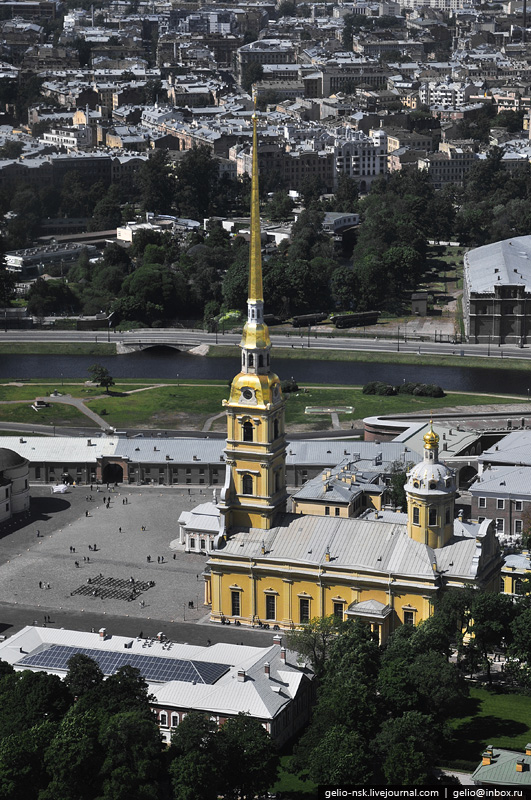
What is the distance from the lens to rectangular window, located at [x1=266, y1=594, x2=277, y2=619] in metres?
93.9

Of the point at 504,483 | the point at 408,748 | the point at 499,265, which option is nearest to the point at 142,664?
the point at 408,748

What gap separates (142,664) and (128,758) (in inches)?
424

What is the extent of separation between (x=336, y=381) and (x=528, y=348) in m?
24.6

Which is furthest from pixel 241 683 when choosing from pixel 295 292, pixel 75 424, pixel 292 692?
pixel 295 292

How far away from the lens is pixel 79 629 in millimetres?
93312

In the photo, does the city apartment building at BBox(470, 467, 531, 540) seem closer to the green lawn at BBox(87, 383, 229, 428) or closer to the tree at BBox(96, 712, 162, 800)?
the green lawn at BBox(87, 383, 229, 428)

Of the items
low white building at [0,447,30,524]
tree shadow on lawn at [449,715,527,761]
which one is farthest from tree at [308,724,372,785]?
low white building at [0,447,30,524]

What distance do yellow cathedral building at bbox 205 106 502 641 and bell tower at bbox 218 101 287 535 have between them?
0.06m

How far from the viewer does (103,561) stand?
104m

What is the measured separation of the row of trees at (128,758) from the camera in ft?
232

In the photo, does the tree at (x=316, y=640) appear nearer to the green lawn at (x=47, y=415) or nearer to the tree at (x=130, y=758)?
the tree at (x=130, y=758)

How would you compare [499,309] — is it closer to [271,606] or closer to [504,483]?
[504,483]

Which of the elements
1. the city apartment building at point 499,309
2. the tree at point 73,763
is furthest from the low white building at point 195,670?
the city apartment building at point 499,309

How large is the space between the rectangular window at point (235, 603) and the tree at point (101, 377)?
60011 millimetres
